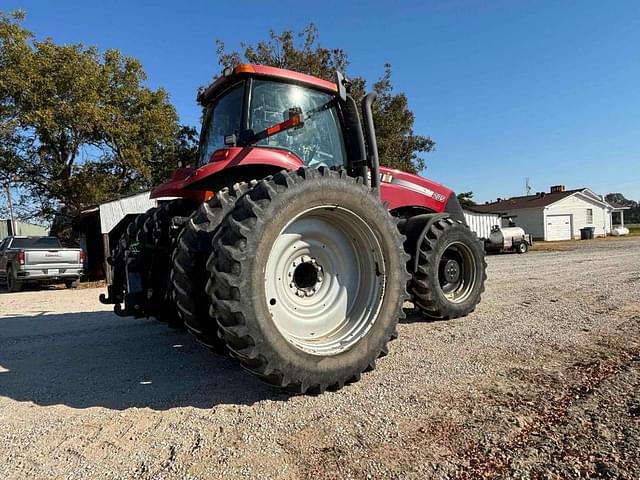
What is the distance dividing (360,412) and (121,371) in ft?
8.14

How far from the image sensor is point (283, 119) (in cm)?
412

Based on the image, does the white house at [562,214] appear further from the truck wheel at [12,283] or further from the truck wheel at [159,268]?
the truck wheel at [159,268]

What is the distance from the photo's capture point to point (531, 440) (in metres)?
2.46

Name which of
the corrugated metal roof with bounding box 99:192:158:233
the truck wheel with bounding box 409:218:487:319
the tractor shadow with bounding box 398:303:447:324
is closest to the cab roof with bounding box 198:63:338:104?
the truck wheel with bounding box 409:218:487:319

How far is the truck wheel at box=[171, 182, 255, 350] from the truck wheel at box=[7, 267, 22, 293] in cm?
1338

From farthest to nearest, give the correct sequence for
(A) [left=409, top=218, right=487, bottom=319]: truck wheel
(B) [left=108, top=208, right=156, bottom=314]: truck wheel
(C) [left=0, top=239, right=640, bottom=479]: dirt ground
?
1. (A) [left=409, top=218, right=487, bottom=319]: truck wheel
2. (B) [left=108, top=208, right=156, bottom=314]: truck wheel
3. (C) [left=0, top=239, right=640, bottom=479]: dirt ground

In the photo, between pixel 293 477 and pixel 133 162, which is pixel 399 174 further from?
pixel 133 162

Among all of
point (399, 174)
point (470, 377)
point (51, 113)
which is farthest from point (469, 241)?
point (51, 113)

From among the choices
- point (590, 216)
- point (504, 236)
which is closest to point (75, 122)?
point (504, 236)

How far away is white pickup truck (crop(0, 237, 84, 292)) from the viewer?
44.1ft

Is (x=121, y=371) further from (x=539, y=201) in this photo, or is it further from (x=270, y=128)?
(x=539, y=201)

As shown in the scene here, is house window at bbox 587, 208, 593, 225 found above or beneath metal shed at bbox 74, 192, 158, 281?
above

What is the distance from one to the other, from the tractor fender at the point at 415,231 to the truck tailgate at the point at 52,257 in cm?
1253

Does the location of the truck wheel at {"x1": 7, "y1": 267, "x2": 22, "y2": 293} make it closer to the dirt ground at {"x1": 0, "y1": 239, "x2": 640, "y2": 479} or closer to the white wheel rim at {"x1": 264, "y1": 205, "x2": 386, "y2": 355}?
the dirt ground at {"x1": 0, "y1": 239, "x2": 640, "y2": 479}
